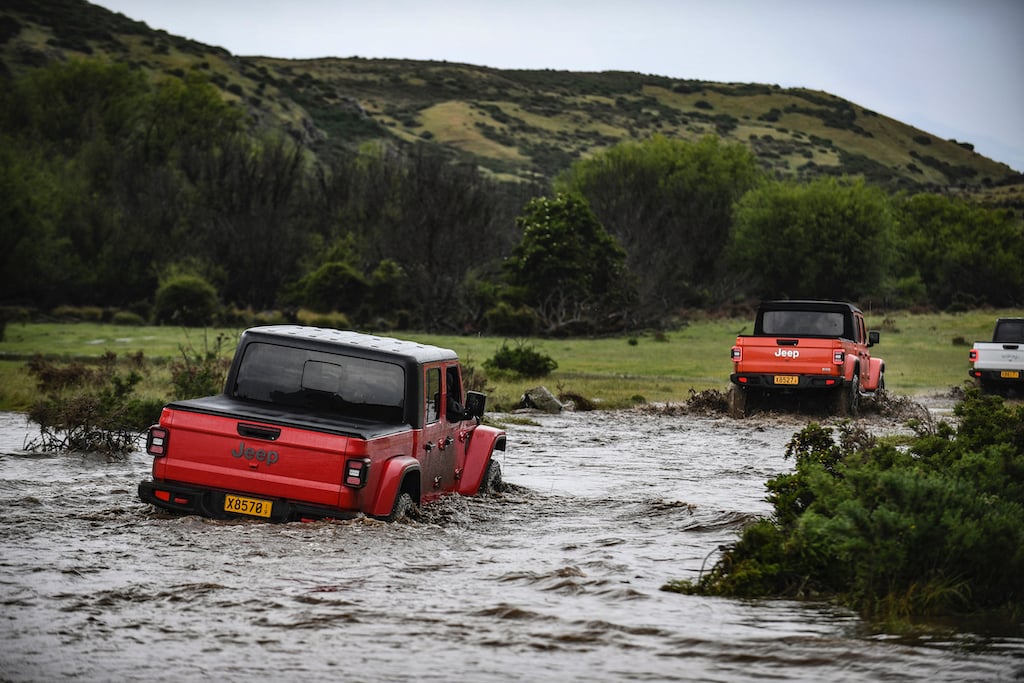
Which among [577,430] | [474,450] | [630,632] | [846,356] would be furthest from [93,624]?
[846,356]

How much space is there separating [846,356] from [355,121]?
124 metres

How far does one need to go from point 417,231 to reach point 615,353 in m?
15.1

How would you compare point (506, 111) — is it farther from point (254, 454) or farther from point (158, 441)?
point (254, 454)

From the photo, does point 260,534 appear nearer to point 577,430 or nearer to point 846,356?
point 577,430

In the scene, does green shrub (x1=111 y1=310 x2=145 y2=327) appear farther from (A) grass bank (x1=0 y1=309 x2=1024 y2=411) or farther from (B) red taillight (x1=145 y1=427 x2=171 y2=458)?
(B) red taillight (x1=145 y1=427 x2=171 y2=458)

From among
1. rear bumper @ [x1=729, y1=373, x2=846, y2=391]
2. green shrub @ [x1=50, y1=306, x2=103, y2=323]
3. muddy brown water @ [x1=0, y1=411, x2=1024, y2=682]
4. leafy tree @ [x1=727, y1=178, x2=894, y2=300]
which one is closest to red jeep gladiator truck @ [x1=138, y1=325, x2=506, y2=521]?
muddy brown water @ [x1=0, y1=411, x2=1024, y2=682]

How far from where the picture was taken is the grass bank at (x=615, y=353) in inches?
1105

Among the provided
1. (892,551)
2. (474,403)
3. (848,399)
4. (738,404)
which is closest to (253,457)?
(474,403)

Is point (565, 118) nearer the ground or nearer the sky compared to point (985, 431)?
nearer the sky

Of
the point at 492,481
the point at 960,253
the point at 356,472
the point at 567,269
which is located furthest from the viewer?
the point at 960,253

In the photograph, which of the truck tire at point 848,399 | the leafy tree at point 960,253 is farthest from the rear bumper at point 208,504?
the leafy tree at point 960,253

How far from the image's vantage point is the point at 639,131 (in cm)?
16700

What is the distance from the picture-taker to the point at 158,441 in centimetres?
959

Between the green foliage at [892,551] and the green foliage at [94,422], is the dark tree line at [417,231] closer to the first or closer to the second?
the green foliage at [94,422]
